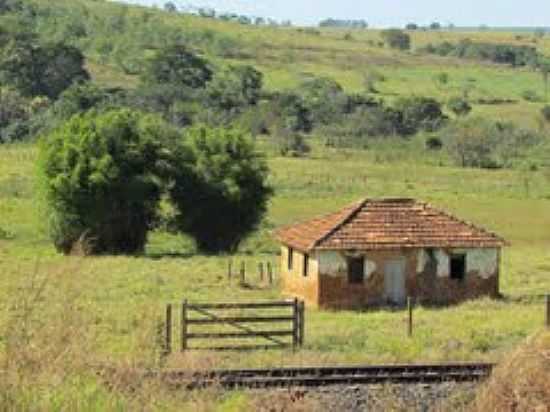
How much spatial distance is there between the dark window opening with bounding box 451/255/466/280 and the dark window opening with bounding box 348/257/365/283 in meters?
2.89

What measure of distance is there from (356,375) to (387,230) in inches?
760

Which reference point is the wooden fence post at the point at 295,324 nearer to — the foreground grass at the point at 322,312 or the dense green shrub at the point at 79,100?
the foreground grass at the point at 322,312

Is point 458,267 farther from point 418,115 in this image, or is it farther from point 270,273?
point 418,115

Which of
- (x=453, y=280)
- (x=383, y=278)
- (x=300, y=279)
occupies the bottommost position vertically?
(x=300, y=279)

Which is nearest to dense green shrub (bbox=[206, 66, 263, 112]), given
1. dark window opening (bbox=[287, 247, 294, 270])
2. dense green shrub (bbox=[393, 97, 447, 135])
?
dense green shrub (bbox=[393, 97, 447, 135])

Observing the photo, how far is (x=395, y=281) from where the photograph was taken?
3803 centimetres

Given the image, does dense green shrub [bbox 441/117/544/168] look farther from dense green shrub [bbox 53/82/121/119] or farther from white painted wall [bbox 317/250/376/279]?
white painted wall [bbox 317/250/376/279]

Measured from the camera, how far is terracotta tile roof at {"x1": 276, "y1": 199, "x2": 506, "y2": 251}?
124ft

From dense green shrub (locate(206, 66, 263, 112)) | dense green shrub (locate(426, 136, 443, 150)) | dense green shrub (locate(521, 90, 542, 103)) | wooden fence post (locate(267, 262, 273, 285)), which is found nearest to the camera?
wooden fence post (locate(267, 262, 273, 285))

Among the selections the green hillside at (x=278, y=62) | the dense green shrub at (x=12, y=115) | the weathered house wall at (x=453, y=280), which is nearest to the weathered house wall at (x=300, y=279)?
the weathered house wall at (x=453, y=280)

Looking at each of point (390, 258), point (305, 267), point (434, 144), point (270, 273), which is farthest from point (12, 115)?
point (390, 258)

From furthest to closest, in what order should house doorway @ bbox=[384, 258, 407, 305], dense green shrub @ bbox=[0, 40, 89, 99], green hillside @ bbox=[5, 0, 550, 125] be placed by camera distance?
green hillside @ bbox=[5, 0, 550, 125], dense green shrub @ bbox=[0, 40, 89, 99], house doorway @ bbox=[384, 258, 407, 305]

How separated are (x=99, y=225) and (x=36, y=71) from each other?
82.1 meters

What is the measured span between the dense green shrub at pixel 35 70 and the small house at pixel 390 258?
95.1m
